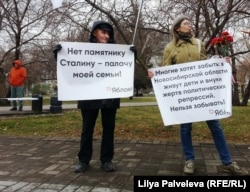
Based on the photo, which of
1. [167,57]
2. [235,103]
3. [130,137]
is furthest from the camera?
[235,103]

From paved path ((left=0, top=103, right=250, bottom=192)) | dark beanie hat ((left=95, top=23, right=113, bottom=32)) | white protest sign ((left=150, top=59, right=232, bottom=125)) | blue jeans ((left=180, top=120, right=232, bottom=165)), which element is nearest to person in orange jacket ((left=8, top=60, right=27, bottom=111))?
paved path ((left=0, top=103, right=250, bottom=192))

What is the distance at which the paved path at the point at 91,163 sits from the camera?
15.5 ft

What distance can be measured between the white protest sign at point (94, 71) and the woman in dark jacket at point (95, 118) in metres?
0.10

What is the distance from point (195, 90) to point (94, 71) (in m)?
1.35

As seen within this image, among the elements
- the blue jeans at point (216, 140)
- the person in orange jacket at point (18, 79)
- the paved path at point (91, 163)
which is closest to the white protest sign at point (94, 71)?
the blue jeans at point (216, 140)

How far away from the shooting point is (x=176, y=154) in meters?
6.40

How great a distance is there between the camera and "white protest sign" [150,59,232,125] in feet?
17.2

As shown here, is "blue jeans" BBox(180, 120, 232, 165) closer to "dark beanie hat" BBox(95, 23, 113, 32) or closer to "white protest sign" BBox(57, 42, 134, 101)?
"white protest sign" BBox(57, 42, 134, 101)

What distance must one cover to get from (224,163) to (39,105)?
9.47 m

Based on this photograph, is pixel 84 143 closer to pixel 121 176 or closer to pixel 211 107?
pixel 121 176

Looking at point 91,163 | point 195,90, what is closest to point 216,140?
point 195,90

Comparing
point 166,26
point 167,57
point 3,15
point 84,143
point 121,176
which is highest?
point 3,15

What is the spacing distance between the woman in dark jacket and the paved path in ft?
0.51

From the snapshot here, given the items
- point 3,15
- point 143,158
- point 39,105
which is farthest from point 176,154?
point 3,15
